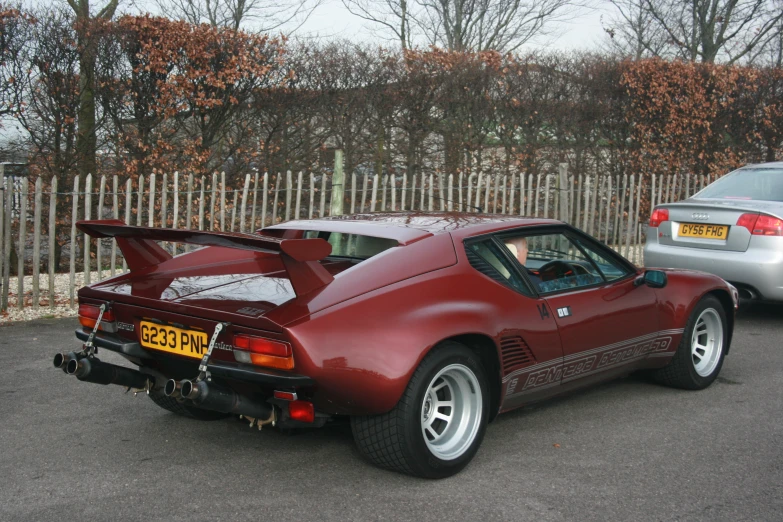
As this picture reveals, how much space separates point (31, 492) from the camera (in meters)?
3.67

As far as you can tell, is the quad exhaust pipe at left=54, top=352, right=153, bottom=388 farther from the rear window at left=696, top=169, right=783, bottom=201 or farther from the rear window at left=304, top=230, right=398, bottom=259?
the rear window at left=696, top=169, right=783, bottom=201

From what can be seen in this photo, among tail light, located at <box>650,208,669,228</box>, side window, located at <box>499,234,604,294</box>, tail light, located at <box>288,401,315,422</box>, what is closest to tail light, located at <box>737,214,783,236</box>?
tail light, located at <box>650,208,669,228</box>

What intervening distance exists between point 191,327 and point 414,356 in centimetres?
103

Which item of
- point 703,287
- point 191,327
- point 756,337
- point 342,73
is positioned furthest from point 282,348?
point 342,73

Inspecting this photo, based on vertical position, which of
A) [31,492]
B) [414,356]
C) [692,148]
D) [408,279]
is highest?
[692,148]

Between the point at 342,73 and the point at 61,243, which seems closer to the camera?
the point at 61,243

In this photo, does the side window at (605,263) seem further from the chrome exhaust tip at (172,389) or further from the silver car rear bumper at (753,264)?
the silver car rear bumper at (753,264)

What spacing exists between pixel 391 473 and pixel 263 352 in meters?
0.94

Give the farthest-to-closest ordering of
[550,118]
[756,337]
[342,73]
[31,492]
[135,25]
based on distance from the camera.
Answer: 1. [550,118]
2. [342,73]
3. [135,25]
4. [756,337]
5. [31,492]

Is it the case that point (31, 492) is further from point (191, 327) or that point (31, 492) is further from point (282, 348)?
point (282, 348)

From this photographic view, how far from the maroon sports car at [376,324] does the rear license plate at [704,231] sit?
→ 10.1 ft

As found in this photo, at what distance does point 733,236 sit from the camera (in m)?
7.62

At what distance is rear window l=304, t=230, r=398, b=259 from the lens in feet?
13.5

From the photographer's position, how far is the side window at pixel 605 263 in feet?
16.4
